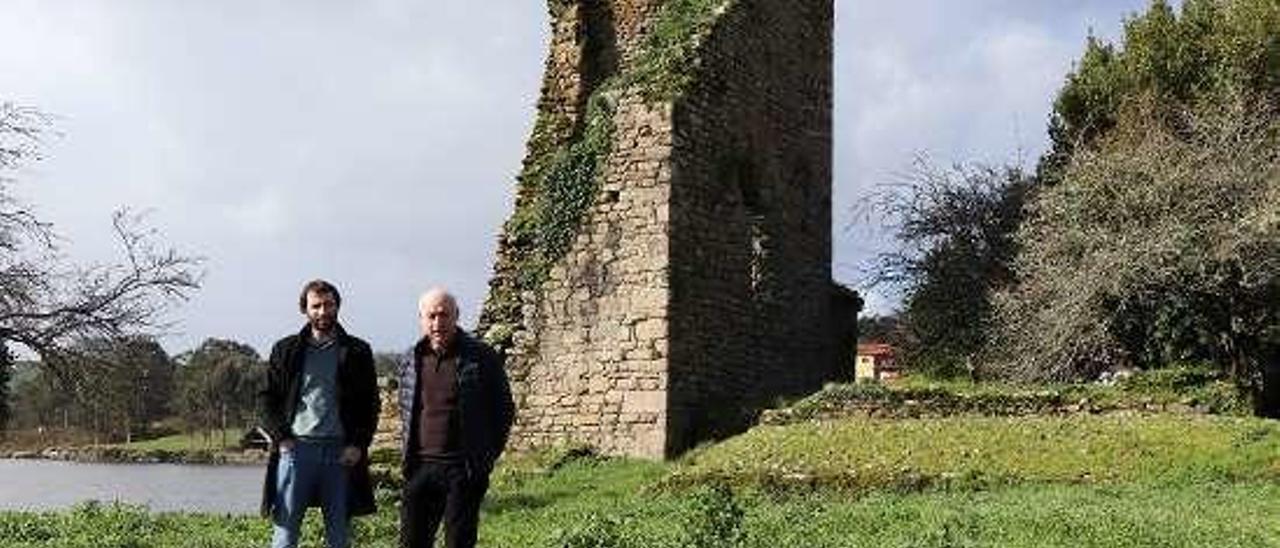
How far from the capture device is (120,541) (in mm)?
11164

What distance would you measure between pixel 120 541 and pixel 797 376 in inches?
560

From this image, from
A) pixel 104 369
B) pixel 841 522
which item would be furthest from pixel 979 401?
pixel 104 369

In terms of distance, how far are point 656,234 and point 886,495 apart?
6416mm

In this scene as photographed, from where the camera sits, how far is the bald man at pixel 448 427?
807 cm

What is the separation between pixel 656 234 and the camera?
2055 centimetres

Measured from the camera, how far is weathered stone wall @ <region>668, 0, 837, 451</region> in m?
20.8

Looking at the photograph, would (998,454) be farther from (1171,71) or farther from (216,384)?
(216,384)

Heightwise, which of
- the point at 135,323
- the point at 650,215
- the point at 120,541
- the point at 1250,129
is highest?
the point at 1250,129

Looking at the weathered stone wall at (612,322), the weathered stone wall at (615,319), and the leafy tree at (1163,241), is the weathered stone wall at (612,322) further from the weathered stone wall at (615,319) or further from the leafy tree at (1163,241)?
the leafy tree at (1163,241)

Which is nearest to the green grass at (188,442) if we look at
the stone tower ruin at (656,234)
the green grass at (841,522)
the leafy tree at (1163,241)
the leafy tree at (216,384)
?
the leafy tree at (216,384)

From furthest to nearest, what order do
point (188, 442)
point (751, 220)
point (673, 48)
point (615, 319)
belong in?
point (188, 442) → point (751, 220) → point (673, 48) → point (615, 319)

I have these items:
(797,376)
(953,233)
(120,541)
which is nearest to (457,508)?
(120,541)

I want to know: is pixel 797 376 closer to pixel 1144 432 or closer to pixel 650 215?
pixel 650 215

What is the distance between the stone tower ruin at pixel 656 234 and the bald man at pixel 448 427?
11.9m
